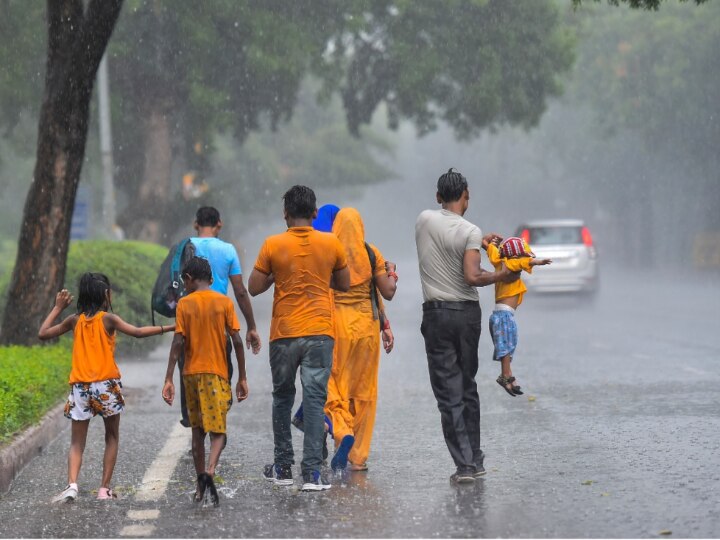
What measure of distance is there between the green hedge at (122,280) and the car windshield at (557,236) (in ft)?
33.6

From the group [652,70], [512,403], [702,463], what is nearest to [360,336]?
[702,463]

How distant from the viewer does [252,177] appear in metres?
53.8

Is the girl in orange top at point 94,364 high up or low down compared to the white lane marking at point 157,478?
up

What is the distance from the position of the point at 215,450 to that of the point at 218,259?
A: 5.50 ft

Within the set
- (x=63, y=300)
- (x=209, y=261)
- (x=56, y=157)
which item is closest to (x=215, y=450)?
(x=63, y=300)

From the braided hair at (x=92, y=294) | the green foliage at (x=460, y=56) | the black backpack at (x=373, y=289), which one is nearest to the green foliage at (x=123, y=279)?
the black backpack at (x=373, y=289)

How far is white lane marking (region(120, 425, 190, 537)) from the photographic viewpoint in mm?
6594

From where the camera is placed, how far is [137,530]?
6.53m

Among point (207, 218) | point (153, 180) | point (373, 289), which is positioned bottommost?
point (373, 289)

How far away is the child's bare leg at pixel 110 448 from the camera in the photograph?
744 centimetres

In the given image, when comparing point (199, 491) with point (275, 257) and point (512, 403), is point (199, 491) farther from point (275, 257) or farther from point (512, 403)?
point (512, 403)

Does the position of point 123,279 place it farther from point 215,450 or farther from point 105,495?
point 215,450

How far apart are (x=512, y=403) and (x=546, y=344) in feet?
21.2

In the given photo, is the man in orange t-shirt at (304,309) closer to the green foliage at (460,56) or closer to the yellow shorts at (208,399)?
the yellow shorts at (208,399)
